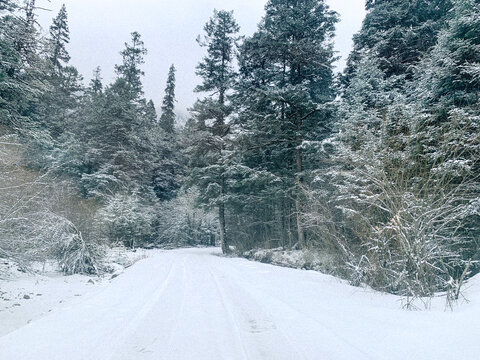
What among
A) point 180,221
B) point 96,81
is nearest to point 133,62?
point 96,81

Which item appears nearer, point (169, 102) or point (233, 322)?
point (233, 322)

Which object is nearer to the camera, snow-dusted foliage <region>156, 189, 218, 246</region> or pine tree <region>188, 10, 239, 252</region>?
pine tree <region>188, 10, 239, 252</region>

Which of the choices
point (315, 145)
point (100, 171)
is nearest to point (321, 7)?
point (315, 145)

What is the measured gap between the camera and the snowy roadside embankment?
5.20 meters

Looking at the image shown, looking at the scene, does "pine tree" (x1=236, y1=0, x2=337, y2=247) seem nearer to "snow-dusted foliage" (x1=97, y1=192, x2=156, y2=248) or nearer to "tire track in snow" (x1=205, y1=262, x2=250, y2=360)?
"tire track in snow" (x1=205, y1=262, x2=250, y2=360)

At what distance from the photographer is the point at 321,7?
17.0 m

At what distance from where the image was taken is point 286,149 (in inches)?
619

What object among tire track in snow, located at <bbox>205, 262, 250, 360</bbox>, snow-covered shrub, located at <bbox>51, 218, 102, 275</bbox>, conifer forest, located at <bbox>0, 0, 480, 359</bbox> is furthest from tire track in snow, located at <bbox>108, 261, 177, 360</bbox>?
snow-covered shrub, located at <bbox>51, 218, 102, 275</bbox>

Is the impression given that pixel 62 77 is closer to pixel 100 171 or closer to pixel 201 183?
pixel 100 171

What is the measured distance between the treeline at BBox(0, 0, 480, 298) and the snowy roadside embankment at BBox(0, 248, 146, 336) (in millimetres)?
1043

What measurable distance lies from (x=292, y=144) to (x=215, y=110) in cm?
786

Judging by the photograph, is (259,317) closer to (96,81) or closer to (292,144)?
(292,144)

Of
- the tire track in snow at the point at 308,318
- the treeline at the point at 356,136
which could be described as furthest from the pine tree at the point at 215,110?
the tire track in snow at the point at 308,318

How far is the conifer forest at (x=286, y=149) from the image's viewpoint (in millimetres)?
5996
